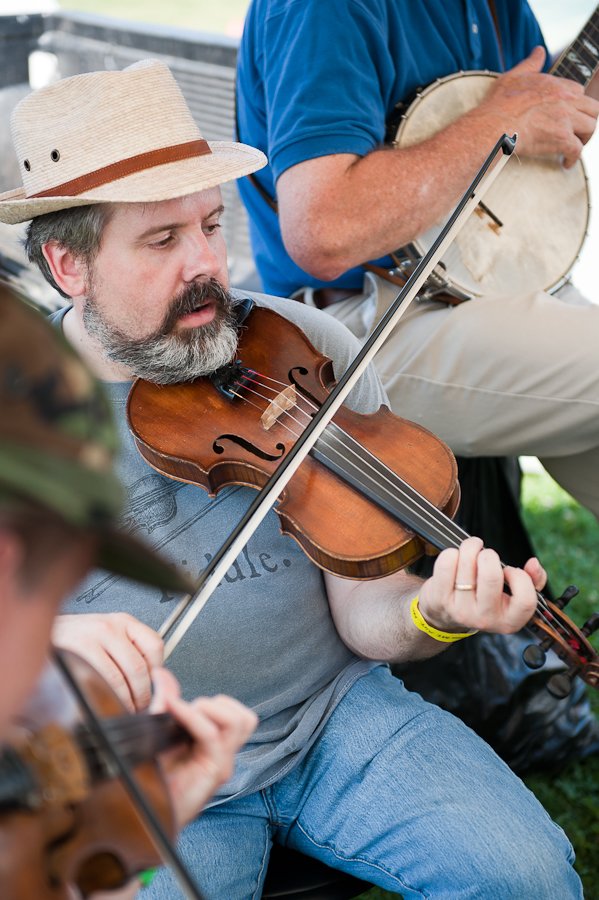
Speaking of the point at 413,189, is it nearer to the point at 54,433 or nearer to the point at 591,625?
the point at 591,625

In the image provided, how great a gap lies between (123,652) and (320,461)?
1.35 ft

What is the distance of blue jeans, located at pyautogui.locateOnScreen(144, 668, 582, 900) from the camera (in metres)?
1.14

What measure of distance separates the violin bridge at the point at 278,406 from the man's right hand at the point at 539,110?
790 mm

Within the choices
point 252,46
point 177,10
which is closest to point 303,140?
point 252,46

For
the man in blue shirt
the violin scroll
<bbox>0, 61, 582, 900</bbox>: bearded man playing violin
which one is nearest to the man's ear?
<bbox>0, 61, 582, 900</bbox>: bearded man playing violin

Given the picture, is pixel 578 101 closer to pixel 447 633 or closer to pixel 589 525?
pixel 447 633

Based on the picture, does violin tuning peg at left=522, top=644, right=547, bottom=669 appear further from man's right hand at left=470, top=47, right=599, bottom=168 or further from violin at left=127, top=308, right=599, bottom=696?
man's right hand at left=470, top=47, right=599, bottom=168

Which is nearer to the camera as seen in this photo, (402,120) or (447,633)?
(447,633)

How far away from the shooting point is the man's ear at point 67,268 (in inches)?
52.7

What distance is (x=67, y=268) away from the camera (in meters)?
1.36

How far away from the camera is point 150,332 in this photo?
132 cm

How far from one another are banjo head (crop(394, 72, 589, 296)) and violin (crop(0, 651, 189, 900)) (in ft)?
4.31

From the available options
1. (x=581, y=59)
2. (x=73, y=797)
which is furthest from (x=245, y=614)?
(x=581, y=59)

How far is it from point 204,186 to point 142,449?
352mm
